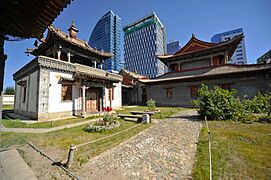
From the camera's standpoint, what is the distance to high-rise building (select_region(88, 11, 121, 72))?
3302 inches

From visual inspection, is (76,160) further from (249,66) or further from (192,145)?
(249,66)

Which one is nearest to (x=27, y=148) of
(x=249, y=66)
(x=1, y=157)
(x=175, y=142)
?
(x=1, y=157)

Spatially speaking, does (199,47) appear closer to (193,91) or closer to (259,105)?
(193,91)

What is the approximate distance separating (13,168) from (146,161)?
332cm

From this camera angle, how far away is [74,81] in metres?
11.9

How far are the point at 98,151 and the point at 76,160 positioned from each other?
712 mm

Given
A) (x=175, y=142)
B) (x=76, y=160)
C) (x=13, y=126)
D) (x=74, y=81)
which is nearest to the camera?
(x=76, y=160)

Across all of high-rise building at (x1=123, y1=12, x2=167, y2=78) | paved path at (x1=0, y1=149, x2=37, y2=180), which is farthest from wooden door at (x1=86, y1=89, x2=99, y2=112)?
high-rise building at (x1=123, y1=12, x2=167, y2=78)

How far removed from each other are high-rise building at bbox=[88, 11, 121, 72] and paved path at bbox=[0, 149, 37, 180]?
79.3 m

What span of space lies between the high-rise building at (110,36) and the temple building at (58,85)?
68800mm

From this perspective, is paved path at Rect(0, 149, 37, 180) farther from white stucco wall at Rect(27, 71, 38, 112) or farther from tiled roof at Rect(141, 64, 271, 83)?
tiled roof at Rect(141, 64, 271, 83)

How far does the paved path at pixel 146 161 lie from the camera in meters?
2.85

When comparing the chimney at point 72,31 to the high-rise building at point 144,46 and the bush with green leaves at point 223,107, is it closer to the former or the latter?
the bush with green leaves at point 223,107

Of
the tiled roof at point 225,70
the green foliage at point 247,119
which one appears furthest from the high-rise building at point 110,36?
the green foliage at point 247,119
